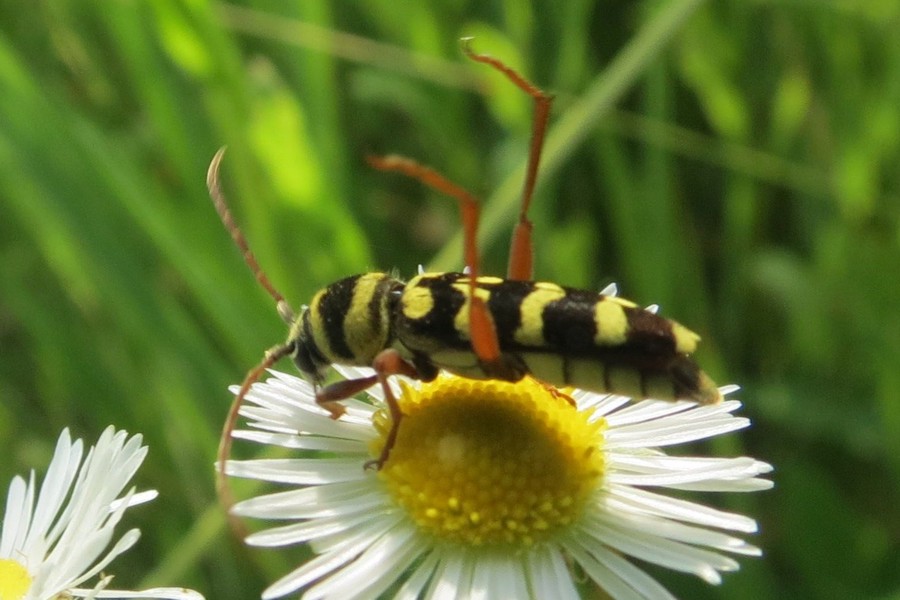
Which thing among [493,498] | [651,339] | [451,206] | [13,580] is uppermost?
[451,206]

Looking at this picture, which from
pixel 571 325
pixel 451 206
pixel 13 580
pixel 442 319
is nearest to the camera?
pixel 13 580

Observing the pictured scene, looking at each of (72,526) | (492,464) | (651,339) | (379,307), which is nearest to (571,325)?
(651,339)

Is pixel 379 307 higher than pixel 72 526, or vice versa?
pixel 379 307

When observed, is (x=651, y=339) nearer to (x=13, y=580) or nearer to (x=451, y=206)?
(x=13, y=580)

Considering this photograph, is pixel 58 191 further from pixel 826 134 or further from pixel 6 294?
pixel 826 134

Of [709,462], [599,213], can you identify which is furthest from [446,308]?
[599,213]

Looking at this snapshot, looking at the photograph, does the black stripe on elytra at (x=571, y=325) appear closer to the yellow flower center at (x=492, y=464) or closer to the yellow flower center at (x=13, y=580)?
the yellow flower center at (x=492, y=464)
